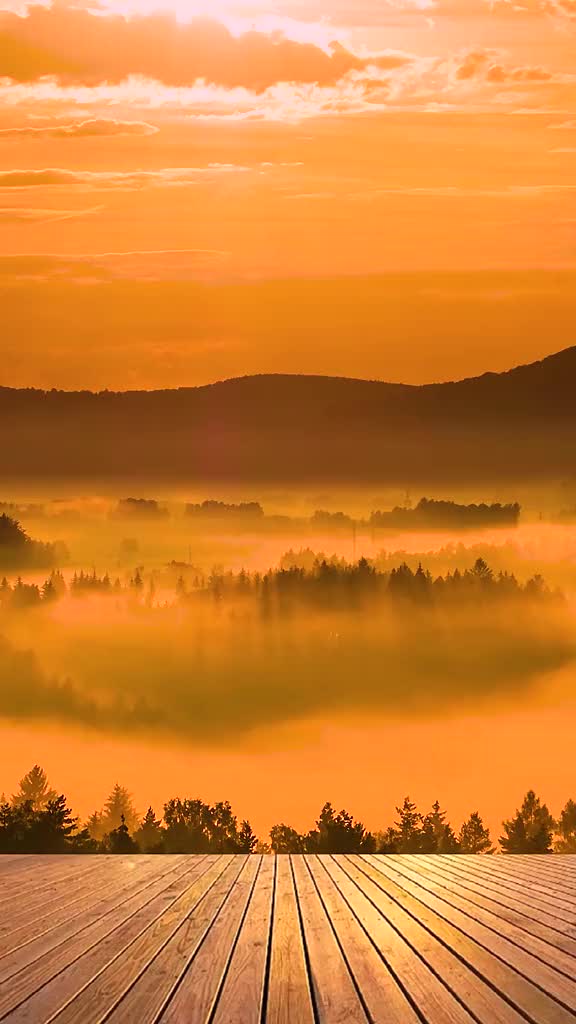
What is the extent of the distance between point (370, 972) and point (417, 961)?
1.13 feet

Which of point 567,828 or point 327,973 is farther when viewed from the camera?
point 567,828

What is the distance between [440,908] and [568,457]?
6132 centimetres

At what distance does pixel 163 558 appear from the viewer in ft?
223

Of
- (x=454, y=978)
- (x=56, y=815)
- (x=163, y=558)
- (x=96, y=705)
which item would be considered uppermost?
(x=163, y=558)

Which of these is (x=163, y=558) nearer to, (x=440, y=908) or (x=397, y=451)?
(x=397, y=451)

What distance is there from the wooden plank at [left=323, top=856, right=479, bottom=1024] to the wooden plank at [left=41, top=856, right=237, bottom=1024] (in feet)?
2.97

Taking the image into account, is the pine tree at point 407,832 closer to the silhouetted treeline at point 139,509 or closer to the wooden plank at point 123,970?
the silhouetted treeline at point 139,509

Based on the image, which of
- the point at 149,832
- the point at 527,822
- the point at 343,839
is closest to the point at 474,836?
the point at 527,822

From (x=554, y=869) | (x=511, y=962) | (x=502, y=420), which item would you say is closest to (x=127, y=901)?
(x=511, y=962)

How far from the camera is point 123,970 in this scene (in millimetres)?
5438

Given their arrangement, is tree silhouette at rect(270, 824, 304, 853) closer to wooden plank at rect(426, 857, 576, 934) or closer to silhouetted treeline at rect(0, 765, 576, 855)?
silhouetted treeline at rect(0, 765, 576, 855)

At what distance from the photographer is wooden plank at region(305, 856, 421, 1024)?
460 centimetres

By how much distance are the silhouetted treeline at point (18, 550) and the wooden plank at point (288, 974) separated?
54.0 meters

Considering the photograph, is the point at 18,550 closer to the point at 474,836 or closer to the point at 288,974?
the point at 474,836
